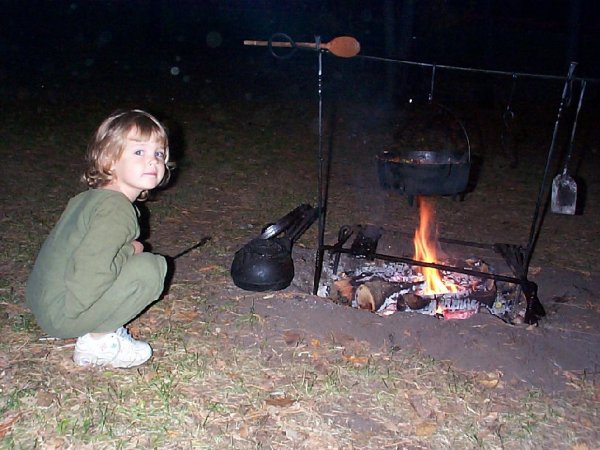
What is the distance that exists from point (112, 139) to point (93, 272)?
0.66 meters

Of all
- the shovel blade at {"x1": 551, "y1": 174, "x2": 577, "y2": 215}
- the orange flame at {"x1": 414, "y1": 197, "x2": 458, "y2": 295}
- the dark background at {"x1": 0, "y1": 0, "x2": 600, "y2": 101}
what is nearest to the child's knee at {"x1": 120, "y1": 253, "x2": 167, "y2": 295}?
the orange flame at {"x1": 414, "y1": 197, "x2": 458, "y2": 295}

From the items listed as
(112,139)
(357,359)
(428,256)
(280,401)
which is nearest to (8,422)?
(280,401)

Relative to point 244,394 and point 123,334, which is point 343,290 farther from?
point 123,334

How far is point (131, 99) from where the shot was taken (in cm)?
1308

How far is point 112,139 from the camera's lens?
3.02 m

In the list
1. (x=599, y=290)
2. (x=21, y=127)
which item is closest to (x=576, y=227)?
(x=599, y=290)

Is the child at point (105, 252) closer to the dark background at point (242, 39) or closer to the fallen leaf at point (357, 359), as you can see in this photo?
the fallen leaf at point (357, 359)

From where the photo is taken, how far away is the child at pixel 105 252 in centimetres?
287

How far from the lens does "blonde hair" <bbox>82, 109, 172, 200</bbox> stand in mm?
3021

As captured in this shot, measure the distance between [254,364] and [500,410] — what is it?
4.31ft

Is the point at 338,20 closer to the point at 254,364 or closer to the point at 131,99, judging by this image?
the point at 131,99

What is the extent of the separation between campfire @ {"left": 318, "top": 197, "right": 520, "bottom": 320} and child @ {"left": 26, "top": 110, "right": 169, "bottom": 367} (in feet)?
5.40

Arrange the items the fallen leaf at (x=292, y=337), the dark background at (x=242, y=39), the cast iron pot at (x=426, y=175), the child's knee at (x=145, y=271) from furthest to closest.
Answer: the dark background at (x=242, y=39)
the cast iron pot at (x=426, y=175)
the fallen leaf at (x=292, y=337)
the child's knee at (x=145, y=271)

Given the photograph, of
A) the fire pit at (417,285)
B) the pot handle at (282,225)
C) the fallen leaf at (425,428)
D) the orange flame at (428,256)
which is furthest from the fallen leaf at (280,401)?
the orange flame at (428,256)
